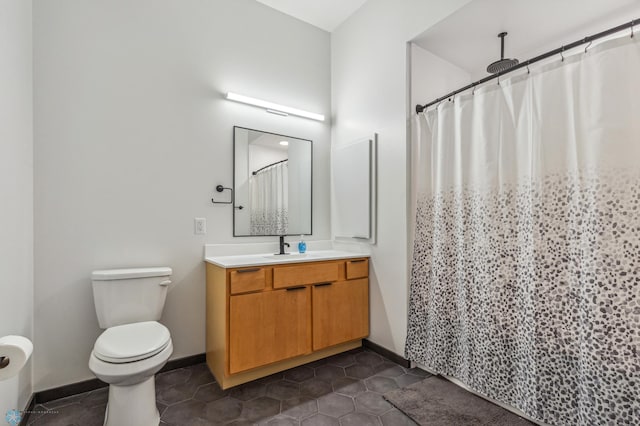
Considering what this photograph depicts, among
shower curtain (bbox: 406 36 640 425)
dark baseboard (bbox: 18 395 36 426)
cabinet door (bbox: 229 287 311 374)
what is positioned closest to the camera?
shower curtain (bbox: 406 36 640 425)

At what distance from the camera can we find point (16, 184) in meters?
1.54

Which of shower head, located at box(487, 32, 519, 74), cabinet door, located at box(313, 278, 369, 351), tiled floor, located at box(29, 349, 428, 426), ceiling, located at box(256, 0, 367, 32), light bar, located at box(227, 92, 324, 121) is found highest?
ceiling, located at box(256, 0, 367, 32)

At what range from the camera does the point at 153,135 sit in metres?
2.17

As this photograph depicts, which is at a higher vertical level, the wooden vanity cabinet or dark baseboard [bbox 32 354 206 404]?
the wooden vanity cabinet

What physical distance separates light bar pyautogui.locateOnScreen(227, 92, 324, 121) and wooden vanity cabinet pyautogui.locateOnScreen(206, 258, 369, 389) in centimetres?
135

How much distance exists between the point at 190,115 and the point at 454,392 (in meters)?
2.63

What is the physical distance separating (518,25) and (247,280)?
8.03ft

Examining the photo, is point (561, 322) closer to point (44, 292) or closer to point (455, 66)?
point (455, 66)

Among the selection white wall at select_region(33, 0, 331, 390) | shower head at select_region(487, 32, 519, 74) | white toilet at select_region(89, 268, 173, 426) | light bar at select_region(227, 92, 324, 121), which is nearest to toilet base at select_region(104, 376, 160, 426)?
white toilet at select_region(89, 268, 173, 426)

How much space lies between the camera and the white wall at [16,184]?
137cm

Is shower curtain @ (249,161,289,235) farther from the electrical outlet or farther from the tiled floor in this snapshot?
the tiled floor
